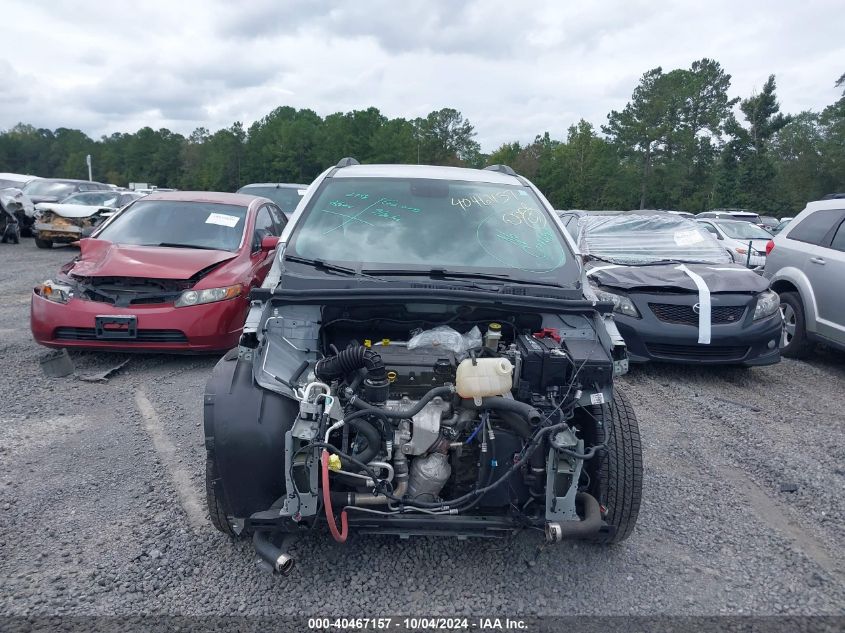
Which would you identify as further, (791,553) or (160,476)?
(160,476)

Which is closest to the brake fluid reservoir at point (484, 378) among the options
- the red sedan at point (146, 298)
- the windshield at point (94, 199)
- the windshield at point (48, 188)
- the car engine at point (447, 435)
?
the car engine at point (447, 435)

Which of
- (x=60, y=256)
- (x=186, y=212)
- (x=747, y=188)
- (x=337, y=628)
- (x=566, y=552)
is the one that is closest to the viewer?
(x=337, y=628)

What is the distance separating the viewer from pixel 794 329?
6.75 m

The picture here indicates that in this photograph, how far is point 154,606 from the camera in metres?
2.54

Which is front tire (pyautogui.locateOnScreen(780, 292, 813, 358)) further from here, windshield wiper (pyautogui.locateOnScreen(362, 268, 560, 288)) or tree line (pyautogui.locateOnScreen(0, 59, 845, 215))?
tree line (pyautogui.locateOnScreen(0, 59, 845, 215))

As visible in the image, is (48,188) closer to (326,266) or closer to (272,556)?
(326,266)

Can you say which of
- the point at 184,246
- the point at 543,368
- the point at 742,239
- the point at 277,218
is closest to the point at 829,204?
the point at 543,368

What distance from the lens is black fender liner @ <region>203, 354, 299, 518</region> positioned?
8.23ft

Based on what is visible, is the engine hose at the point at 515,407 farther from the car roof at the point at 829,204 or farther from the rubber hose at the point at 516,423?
the car roof at the point at 829,204

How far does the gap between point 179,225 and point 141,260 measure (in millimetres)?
924

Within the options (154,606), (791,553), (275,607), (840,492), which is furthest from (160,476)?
(840,492)

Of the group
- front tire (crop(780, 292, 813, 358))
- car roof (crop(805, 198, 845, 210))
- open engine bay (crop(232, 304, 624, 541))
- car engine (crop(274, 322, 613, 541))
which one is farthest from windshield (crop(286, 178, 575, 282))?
car roof (crop(805, 198, 845, 210))

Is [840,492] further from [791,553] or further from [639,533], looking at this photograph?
[639,533]

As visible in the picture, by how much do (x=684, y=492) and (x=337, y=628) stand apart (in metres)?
2.32
